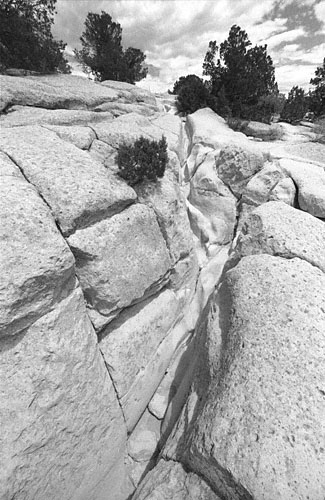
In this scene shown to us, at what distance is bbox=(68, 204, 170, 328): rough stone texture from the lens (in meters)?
5.13

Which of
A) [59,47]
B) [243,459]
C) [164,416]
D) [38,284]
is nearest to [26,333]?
[38,284]

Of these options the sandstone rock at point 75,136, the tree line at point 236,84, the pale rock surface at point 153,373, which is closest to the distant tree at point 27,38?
the tree line at point 236,84

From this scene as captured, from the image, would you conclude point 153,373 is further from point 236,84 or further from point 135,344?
point 236,84

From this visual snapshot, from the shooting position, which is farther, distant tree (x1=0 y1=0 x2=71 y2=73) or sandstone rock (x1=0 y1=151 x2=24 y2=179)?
distant tree (x1=0 y1=0 x2=71 y2=73)

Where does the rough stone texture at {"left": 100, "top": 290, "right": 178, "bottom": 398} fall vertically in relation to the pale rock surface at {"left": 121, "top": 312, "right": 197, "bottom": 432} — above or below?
above

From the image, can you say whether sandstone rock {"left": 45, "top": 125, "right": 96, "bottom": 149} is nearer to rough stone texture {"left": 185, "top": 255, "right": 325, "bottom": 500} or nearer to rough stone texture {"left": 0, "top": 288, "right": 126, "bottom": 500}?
rough stone texture {"left": 0, "top": 288, "right": 126, "bottom": 500}

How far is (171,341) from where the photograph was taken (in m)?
7.17

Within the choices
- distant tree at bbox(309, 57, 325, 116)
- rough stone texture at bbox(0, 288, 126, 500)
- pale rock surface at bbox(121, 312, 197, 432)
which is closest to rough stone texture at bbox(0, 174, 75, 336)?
rough stone texture at bbox(0, 288, 126, 500)

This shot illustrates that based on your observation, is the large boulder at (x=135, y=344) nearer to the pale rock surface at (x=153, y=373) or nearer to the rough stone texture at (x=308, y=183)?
the pale rock surface at (x=153, y=373)

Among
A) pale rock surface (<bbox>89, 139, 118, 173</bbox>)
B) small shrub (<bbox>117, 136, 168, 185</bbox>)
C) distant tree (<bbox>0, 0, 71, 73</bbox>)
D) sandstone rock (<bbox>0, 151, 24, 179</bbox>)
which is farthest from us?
distant tree (<bbox>0, 0, 71, 73</bbox>)

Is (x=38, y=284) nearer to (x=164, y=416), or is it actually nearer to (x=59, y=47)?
(x=164, y=416)

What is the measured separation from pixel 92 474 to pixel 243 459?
12.4ft

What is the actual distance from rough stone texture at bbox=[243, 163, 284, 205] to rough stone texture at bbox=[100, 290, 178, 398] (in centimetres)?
577

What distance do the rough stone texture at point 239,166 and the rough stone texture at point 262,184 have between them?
0.37m
